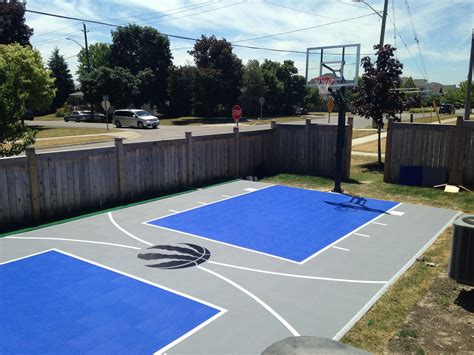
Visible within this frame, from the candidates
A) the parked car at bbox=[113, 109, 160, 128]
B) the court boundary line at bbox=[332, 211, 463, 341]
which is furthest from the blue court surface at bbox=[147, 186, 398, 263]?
the parked car at bbox=[113, 109, 160, 128]

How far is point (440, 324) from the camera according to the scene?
6.04 metres

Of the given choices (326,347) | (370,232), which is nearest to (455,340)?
(326,347)

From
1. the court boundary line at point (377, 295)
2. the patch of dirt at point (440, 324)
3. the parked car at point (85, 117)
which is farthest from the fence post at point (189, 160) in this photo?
the parked car at point (85, 117)

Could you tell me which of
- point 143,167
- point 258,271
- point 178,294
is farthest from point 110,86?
point 178,294

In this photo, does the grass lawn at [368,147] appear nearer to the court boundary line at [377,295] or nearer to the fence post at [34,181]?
the court boundary line at [377,295]

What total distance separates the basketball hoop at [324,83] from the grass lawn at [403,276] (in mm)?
3421

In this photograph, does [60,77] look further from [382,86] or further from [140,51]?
[382,86]

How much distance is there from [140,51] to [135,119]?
72.1 feet

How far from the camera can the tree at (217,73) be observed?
54.4 m

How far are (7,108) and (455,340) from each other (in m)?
12.2

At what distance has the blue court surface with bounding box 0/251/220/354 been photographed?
18.3ft

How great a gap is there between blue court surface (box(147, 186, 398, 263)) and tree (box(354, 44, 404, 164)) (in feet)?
23.8

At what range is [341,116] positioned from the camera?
14.8 metres

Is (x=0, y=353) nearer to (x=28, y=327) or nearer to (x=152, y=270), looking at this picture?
→ (x=28, y=327)
